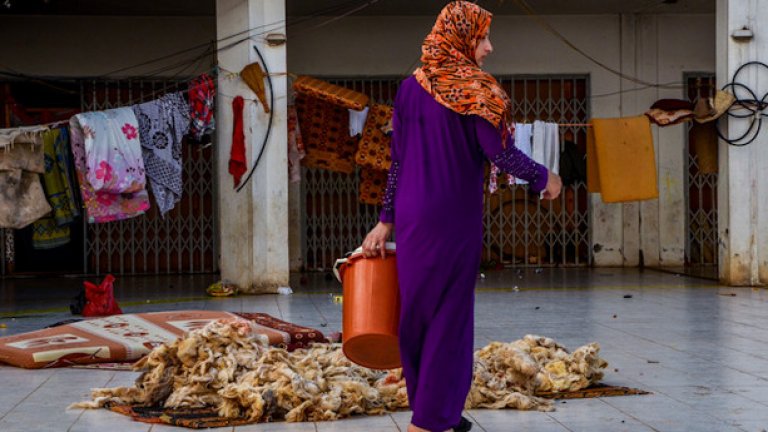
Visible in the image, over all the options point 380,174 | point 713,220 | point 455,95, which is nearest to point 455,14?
point 455,95

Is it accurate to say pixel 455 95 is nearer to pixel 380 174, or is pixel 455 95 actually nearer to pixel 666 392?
pixel 666 392

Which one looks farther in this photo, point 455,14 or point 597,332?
point 597,332

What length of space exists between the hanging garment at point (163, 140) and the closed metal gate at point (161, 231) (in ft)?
11.3

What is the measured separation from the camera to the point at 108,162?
1018 cm

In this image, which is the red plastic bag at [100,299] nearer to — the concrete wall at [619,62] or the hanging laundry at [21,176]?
the hanging laundry at [21,176]

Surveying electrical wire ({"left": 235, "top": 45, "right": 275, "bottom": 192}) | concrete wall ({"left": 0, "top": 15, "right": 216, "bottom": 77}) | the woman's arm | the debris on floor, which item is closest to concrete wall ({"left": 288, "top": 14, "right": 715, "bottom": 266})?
concrete wall ({"left": 0, "top": 15, "right": 216, "bottom": 77})

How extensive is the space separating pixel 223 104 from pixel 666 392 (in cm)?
736

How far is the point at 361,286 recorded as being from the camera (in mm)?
4117

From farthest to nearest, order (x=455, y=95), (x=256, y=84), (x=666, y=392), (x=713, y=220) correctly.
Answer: (x=713, y=220), (x=256, y=84), (x=666, y=392), (x=455, y=95)

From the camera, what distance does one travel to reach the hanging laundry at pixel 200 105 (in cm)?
1127

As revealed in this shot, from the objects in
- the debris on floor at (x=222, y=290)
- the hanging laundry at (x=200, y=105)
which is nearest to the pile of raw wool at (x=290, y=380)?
the debris on floor at (x=222, y=290)

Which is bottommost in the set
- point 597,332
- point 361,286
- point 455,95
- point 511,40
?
point 597,332

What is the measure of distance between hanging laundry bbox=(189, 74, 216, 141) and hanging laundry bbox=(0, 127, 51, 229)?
187 centimetres

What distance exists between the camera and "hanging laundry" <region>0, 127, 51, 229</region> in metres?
9.64
